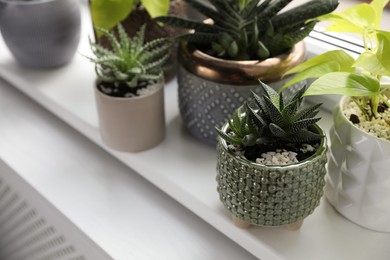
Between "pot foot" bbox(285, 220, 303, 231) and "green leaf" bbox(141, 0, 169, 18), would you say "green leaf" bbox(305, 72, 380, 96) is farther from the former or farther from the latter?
"green leaf" bbox(141, 0, 169, 18)

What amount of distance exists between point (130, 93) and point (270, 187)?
267mm

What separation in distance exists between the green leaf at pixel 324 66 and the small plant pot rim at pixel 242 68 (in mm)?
63

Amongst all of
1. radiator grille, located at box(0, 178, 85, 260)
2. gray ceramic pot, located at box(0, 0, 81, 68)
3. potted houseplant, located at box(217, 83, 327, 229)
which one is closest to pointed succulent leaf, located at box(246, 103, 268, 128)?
potted houseplant, located at box(217, 83, 327, 229)

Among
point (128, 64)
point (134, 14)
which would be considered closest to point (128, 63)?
point (128, 64)

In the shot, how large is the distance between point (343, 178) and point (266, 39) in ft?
0.68

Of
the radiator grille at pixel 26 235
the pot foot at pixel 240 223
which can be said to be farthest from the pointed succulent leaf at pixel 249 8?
the radiator grille at pixel 26 235

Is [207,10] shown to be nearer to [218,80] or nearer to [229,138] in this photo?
[218,80]

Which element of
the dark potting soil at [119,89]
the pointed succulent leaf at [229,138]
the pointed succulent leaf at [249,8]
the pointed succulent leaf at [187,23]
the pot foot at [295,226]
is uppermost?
the pointed succulent leaf at [249,8]

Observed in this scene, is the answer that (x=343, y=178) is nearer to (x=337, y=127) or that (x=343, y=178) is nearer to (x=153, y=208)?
(x=337, y=127)

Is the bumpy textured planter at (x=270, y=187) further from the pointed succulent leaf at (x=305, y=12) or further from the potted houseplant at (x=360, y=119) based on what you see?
the pointed succulent leaf at (x=305, y=12)

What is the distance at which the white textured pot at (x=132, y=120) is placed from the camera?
0.69 meters

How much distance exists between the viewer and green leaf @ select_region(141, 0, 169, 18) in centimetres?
71

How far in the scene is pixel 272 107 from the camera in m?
0.53

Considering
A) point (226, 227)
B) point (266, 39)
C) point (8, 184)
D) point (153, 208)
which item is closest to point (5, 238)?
point (8, 184)
